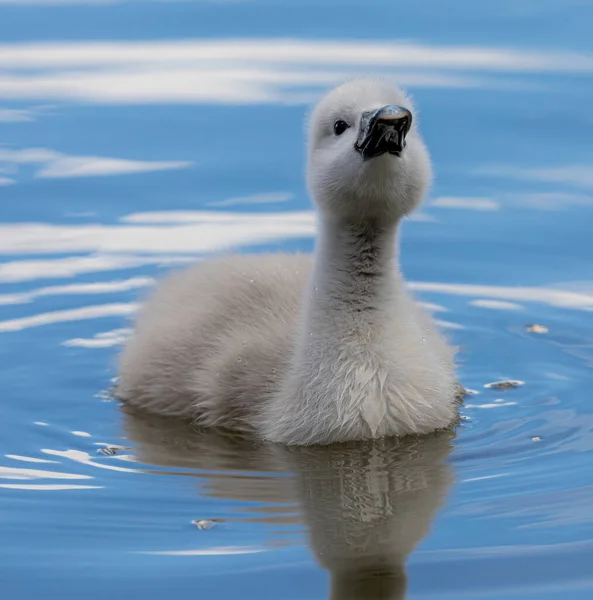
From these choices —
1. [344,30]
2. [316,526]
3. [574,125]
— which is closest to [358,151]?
[316,526]

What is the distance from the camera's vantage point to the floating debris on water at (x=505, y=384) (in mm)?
8281

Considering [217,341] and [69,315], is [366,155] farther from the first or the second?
[69,315]

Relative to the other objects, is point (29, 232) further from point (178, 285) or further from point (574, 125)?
point (574, 125)

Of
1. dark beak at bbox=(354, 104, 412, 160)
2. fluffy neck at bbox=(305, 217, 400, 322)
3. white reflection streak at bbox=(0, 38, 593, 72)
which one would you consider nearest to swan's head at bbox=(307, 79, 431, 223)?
dark beak at bbox=(354, 104, 412, 160)

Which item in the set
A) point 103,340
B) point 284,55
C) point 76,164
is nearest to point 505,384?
point 103,340

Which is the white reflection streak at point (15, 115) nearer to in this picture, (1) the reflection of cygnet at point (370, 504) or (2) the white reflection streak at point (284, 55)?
(2) the white reflection streak at point (284, 55)

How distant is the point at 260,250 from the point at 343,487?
10.5ft

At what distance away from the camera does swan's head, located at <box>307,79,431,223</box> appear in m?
6.95

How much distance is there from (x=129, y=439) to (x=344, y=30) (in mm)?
6420

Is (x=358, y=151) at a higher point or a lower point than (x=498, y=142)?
lower

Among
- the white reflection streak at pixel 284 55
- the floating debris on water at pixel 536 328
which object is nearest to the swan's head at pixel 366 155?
the floating debris on water at pixel 536 328

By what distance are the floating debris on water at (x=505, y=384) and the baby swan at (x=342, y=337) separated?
442 millimetres

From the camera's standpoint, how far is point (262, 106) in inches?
474

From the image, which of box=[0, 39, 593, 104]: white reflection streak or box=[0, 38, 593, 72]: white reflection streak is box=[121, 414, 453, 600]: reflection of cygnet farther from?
box=[0, 38, 593, 72]: white reflection streak
